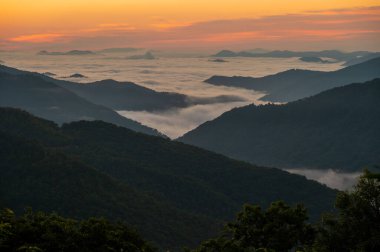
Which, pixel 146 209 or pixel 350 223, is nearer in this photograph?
pixel 350 223

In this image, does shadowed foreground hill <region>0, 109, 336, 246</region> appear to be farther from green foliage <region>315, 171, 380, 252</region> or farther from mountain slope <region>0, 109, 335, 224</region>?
green foliage <region>315, 171, 380, 252</region>

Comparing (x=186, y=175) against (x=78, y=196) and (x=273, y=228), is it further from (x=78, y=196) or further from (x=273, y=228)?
(x=273, y=228)

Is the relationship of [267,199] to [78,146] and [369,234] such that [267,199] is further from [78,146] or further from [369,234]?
[369,234]

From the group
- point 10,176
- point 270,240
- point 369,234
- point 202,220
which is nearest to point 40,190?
point 10,176

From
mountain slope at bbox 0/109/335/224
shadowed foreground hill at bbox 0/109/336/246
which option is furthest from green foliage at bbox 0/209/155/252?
mountain slope at bbox 0/109/335/224

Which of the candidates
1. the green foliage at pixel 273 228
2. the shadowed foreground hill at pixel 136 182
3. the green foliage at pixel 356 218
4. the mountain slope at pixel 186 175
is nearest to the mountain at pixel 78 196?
the shadowed foreground hill at pixel 136 182

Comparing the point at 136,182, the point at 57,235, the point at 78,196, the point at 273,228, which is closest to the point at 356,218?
the point at 273,228
